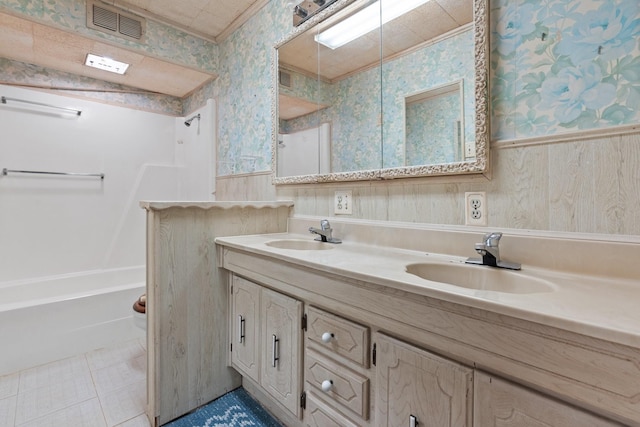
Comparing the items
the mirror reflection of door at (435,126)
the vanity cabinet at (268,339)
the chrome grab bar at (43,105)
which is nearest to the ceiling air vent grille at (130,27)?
the chrome grab bar at (43,105)

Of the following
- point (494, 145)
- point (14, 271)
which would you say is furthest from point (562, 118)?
point (14, 271)

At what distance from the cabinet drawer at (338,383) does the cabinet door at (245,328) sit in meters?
0.36

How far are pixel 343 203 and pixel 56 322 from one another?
196cm

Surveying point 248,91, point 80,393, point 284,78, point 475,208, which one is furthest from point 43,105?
point 475,208

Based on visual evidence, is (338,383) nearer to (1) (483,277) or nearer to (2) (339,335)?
(2) (339,335)

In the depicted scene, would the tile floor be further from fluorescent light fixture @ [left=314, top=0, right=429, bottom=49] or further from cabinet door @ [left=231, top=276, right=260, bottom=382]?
fluorescent light fixture @ [left=314, top=0, right=429, bottom=49]

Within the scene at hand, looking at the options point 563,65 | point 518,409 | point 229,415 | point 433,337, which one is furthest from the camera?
point 229,415

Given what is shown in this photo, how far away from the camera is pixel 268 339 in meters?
1.35

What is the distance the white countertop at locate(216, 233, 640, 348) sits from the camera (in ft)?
1.73

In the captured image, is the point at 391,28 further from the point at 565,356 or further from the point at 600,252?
the point at 565,356

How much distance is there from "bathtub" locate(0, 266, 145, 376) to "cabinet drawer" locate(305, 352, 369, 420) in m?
1.72

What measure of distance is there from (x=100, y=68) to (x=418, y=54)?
2630 millimetres

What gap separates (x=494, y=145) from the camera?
1.06 metres

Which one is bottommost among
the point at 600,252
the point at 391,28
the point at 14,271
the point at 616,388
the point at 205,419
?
the point at 205,419
